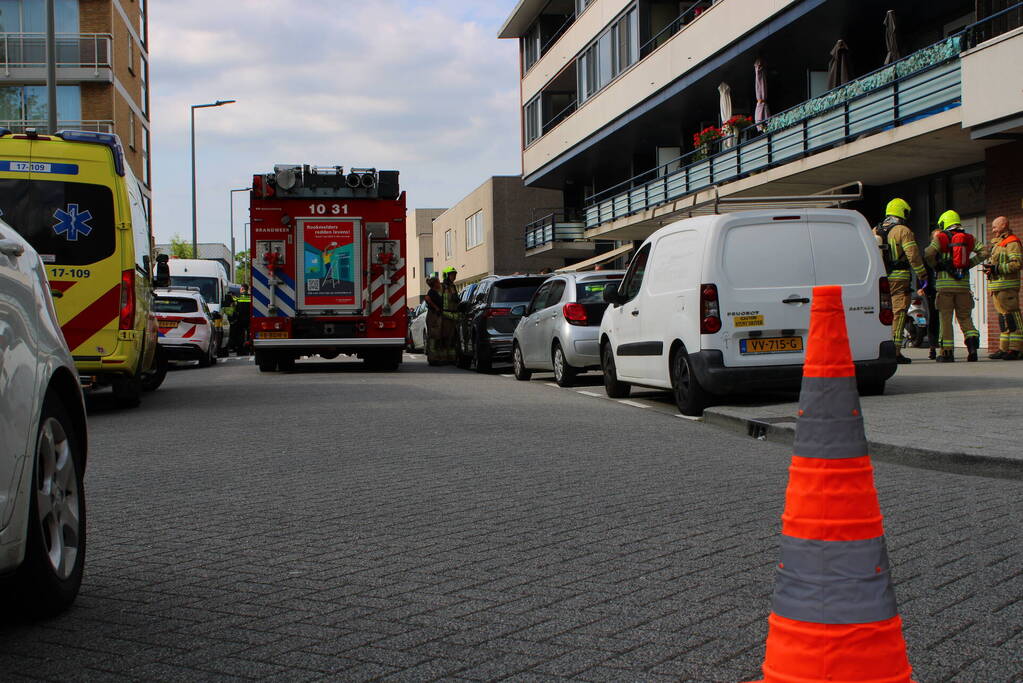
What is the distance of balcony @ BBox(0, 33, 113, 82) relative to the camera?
41.1m

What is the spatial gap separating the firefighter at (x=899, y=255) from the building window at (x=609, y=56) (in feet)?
61.4

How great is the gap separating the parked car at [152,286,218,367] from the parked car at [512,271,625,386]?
31.5 feet

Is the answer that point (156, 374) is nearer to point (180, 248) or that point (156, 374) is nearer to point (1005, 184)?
point (1005, 184)

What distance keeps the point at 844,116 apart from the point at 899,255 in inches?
270

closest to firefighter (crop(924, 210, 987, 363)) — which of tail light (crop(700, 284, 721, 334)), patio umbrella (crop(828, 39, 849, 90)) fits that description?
tail light (crop(700, 284, 721, 334))

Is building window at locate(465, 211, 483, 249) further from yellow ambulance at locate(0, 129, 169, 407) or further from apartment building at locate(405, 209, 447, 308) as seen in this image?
yellow ambulance at locate(0, 129, 169, 407)

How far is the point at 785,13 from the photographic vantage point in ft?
79.9

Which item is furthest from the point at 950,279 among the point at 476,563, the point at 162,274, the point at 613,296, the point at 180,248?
the point at 180,248

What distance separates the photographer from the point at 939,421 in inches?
372

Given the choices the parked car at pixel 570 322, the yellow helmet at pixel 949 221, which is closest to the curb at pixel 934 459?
the parked car at pixel 570 322

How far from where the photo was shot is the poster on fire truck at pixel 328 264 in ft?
66.2

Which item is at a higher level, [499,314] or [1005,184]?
[1005,184]

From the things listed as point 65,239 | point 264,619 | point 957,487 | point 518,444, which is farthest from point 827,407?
point 65,239

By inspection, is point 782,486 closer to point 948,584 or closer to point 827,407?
point 948,584
